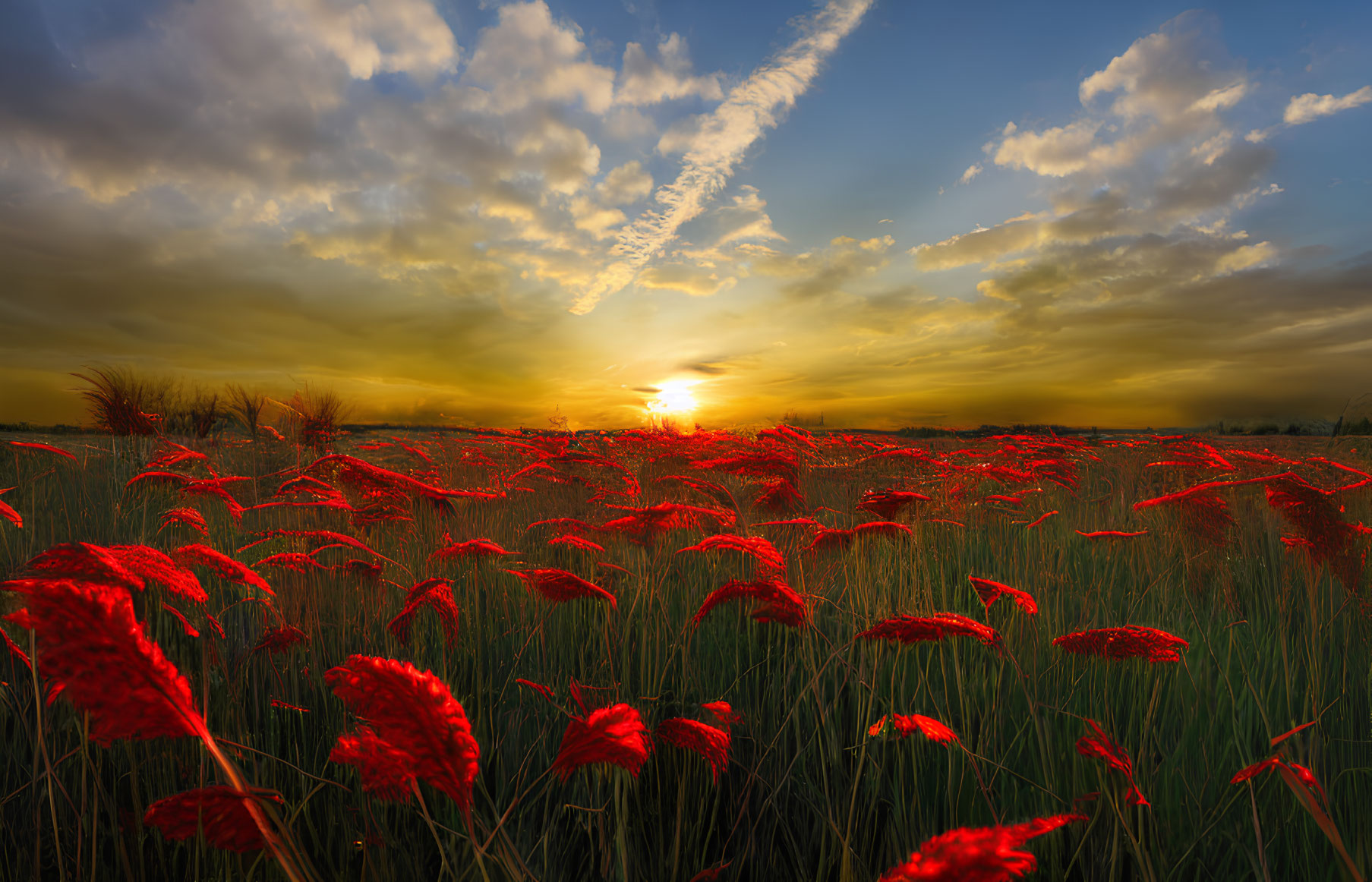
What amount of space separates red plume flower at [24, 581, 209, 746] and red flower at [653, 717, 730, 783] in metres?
0.65

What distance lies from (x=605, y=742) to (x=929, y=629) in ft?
1.99

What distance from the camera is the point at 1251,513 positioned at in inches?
182

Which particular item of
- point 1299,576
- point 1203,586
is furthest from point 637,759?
point 1299,576

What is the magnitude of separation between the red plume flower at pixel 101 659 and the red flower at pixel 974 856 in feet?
2.19

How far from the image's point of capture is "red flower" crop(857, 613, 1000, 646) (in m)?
1.02

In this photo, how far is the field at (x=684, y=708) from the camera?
0.74m

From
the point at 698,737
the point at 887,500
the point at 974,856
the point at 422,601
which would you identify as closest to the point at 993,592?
the point at 698,737

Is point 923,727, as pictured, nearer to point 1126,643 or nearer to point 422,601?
point 1126,643

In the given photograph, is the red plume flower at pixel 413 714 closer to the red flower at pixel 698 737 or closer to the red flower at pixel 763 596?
the red flower at pixel 698 737

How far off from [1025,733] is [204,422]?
1369cm

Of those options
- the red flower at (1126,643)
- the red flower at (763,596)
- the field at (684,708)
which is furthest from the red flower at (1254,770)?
the red flower at (763,596)

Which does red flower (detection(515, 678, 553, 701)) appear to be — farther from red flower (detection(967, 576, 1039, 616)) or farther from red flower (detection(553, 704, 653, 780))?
red flower (detection(967, 576, 1039, 616))

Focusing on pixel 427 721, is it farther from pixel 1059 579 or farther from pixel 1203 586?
pixel 1203 586

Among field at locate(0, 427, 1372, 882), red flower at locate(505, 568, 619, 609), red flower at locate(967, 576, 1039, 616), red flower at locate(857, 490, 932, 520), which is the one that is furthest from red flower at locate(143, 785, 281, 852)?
red flower at locate(857, 490, 932, 520)
